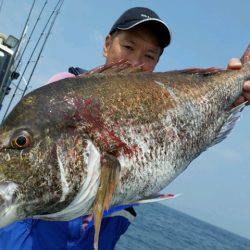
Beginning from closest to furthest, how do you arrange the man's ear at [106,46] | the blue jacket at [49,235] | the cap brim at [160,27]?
1. the blue jacket at [49,235]
2. the cap brim at [160,27]
3. the man's ear at [106,46]

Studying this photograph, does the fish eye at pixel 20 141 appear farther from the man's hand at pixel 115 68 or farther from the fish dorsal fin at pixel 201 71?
the fish dorsal fin at pixel 201 71

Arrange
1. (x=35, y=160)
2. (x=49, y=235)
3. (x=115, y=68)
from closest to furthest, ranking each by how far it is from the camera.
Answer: (x=35, y=160), (x=115, y=68), (x=49, y=235)

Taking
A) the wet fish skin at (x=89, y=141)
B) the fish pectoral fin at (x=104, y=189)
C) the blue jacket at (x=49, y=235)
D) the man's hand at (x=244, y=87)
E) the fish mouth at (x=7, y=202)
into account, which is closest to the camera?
the fish mouth at (x=7, y=202)

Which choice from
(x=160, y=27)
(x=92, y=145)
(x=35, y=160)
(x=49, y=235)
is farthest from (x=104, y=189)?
(x=160, y=27)

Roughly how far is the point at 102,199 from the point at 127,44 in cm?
189

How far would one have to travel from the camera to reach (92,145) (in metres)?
2.38

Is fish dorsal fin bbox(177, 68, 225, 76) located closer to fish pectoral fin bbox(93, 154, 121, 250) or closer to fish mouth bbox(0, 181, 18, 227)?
fish pectoral fin bbox(93, 154, 121, 250)

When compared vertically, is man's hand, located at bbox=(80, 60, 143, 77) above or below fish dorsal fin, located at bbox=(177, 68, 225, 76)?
below

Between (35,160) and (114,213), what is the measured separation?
1.40 m

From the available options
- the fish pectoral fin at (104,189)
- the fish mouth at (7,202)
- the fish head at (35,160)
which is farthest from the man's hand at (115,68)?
the fish mouth at (7,202)

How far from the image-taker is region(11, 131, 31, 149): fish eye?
7.31 feet

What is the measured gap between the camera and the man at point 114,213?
3.36 metres

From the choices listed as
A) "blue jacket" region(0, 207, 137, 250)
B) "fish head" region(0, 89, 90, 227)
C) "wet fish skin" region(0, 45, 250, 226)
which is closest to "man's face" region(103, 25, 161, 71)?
"wet fish skin" region(0, 45, 250, 226)

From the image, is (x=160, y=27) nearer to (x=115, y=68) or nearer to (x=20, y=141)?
(x=115, y=68)
